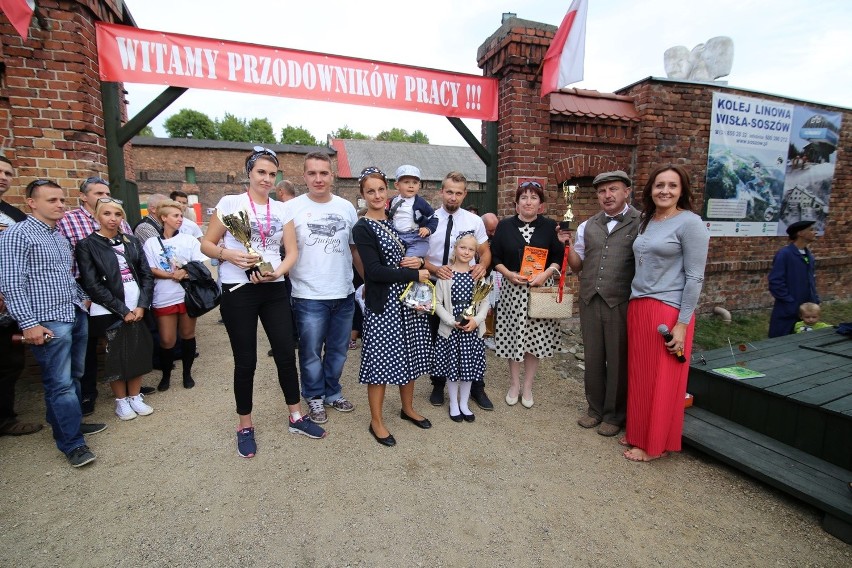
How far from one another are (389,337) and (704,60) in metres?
7.50

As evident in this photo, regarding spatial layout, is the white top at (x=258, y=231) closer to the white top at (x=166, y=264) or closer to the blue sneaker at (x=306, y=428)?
the blue sneaker at (x=306, y=428)

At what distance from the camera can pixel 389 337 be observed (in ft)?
10.2

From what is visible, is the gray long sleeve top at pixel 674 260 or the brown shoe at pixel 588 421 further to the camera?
the brown shoe at pixel 588 421

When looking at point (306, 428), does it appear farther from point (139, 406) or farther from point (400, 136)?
point (400, 136)

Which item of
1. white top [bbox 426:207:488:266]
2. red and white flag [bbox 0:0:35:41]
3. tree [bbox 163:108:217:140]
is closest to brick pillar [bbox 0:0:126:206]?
red and white flag [bbox 0:0:35:41]

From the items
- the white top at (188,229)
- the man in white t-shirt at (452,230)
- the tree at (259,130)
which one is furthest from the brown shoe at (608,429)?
the tree at (259,130)

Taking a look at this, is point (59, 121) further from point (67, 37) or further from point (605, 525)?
point (605, 525)

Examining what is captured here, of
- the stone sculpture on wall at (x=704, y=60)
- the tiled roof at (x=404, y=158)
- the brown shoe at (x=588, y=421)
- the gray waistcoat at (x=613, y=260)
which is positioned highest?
the tiled roof at (x=404, y=158)

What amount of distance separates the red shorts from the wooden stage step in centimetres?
459

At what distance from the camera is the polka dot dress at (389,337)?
10.0ft

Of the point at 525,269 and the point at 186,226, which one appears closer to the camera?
the point at 525,269

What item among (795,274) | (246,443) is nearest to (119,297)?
(246,443)

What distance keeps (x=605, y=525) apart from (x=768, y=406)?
162cm

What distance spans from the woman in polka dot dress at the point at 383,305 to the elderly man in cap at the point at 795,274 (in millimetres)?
4254
